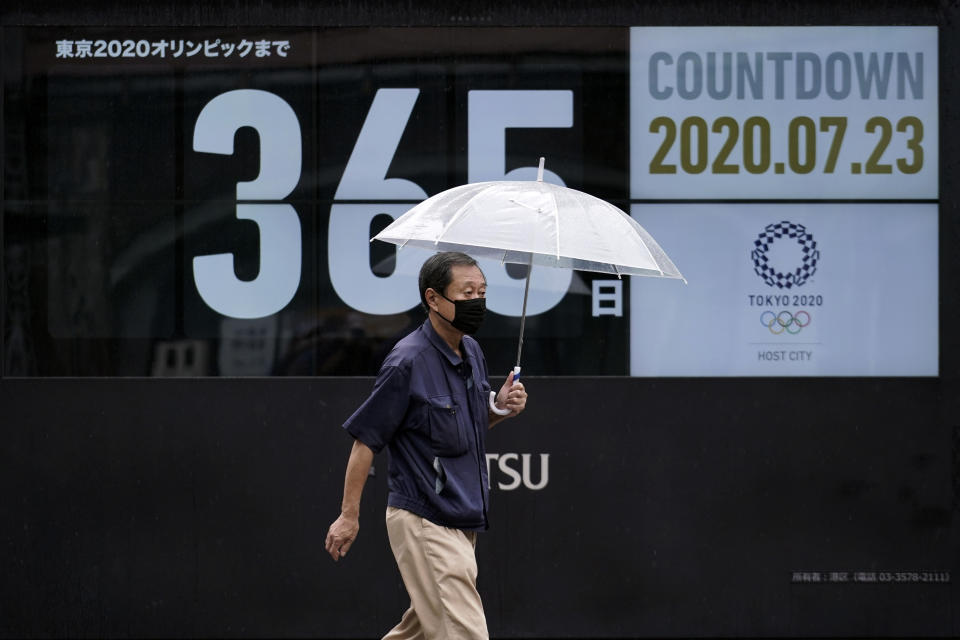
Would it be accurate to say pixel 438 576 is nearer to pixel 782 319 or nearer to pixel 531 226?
pixel 531 226

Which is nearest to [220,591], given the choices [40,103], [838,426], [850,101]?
[40,103]

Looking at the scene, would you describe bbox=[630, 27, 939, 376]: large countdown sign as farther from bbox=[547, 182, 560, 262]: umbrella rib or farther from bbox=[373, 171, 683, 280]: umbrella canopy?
bbox=[547, 182, 560, 262]: umbrella rib

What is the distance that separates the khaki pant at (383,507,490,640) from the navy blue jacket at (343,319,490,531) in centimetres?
6

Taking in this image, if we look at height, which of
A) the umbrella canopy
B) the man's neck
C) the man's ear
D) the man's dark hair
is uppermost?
the umbrella canopy

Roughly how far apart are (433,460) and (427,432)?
4.3 inches

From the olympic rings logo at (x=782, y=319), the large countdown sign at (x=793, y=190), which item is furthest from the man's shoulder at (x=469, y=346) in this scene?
the olympic rings logo at (x=782, y=319)

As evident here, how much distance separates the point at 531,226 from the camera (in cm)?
469

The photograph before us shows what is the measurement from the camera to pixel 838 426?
24.4ft

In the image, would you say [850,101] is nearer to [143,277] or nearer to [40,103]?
[143,277]

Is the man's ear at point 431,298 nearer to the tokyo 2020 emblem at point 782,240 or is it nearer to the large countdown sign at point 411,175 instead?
the large countdown sign at point 411,175

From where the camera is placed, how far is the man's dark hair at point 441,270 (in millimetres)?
4953

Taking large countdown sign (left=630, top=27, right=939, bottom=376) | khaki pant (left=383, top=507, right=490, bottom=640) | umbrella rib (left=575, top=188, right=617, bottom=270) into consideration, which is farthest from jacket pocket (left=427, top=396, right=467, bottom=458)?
large countdown sign (left=630, top=27, right=939, bottom=376)

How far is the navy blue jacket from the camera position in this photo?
191 inches

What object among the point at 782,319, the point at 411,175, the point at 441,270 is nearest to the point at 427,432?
the point at 441,270
